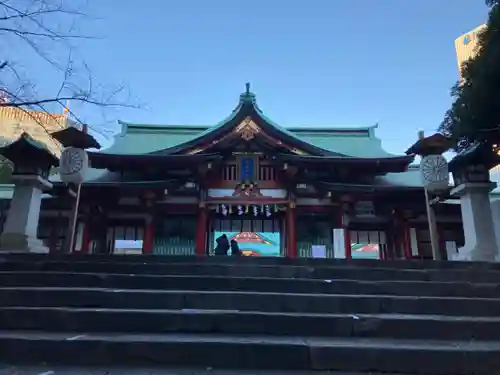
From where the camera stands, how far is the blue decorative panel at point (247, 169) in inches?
525

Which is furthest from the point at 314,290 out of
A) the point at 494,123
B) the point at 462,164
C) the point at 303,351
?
the point at 494,123

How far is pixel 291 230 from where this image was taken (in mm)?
12797

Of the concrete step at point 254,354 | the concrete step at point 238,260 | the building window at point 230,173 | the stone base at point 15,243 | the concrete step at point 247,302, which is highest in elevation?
the building window at point 230,173

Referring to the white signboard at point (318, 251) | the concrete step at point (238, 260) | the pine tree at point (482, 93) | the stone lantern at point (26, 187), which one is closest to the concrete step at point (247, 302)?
the concrete step at point (238, 260)

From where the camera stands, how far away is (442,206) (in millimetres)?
12977

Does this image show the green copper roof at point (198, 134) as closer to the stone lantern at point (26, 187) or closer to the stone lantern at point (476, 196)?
the stone lantern at point (26, 187)

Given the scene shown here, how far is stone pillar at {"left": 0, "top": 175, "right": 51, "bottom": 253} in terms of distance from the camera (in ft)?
25.8

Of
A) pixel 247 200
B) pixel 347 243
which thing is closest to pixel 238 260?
pixel 247 200

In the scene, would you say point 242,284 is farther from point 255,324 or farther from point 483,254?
point 483,254

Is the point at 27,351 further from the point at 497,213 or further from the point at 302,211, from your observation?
the point at 302,211

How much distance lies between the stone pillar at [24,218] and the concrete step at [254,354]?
5302 millimetres

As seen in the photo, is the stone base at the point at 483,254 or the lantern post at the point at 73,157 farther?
the lantern post at the point at 73,157

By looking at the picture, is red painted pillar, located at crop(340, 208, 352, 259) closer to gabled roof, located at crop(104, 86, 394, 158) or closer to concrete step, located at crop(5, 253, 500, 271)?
gabled roof, located at crop(104, 86, 394, 158)

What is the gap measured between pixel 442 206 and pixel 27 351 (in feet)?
42.0
